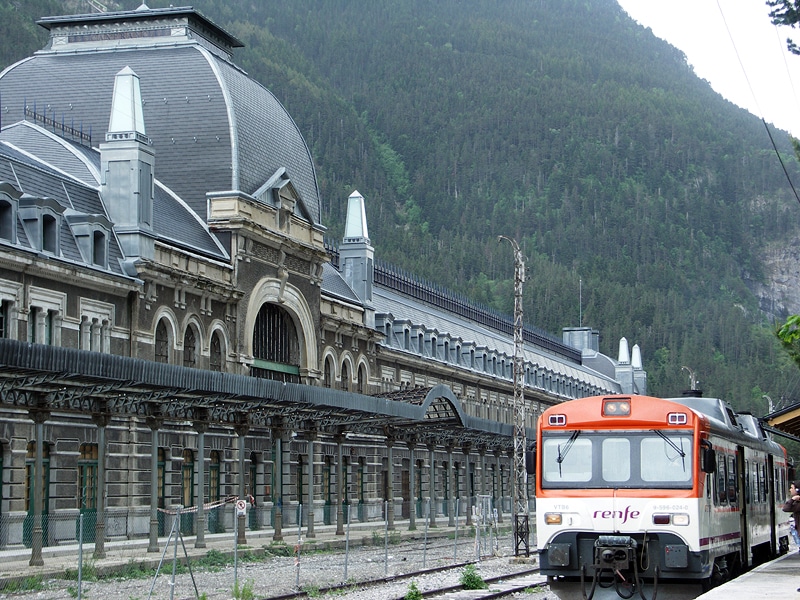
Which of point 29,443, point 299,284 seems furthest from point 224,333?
point 29,443

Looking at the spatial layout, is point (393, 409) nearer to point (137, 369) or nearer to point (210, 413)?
point (210, 413)

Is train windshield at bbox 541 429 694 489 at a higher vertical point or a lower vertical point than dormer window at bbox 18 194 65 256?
lower

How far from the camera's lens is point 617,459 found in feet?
69.9

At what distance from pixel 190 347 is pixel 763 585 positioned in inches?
1111

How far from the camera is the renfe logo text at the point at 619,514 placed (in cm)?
2073

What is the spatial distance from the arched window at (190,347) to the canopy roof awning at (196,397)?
235cm

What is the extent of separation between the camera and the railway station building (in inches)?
1407

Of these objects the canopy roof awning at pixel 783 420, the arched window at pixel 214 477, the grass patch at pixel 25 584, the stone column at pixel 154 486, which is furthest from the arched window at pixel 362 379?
the grass patch at pixel 25 584

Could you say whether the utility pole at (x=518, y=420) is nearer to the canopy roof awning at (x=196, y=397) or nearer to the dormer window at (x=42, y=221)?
the canopy roof awning at (x=196, y=397)

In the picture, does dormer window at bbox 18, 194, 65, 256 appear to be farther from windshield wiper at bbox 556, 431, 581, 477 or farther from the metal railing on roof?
the metal railing on roof

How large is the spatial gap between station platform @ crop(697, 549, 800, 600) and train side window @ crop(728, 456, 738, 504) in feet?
4.50

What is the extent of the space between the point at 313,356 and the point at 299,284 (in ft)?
10.6

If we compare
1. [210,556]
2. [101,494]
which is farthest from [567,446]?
[101,494]

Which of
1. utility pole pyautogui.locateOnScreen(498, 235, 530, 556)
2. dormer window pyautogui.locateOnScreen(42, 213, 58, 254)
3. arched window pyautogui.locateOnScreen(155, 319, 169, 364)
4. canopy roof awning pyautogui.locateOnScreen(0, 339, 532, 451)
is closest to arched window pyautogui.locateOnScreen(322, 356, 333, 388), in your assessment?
canopy roof awning pyautogui.locateOnScreen(0, 339, 532, 451)
